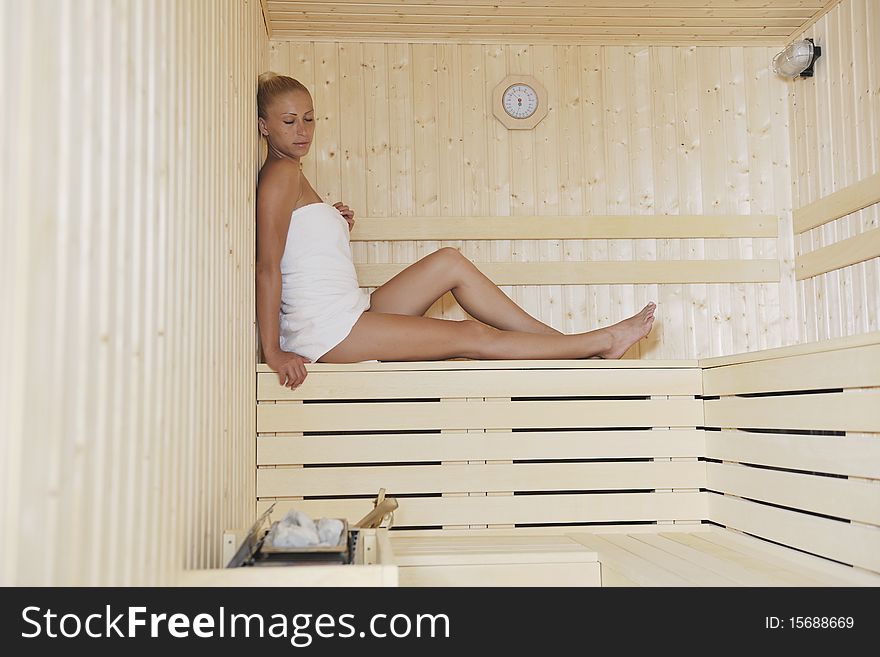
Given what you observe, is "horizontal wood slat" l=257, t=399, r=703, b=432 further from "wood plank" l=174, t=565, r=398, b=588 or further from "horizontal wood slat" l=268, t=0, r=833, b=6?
"horizontal wood slat" l=268, t=0, r=833, b=6

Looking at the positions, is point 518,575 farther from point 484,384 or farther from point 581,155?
point 581,155

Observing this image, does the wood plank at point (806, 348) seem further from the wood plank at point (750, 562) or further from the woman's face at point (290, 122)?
the woman's face at point (290, 122)

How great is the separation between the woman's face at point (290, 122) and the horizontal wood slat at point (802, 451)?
1.61 meters

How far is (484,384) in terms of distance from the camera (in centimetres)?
271

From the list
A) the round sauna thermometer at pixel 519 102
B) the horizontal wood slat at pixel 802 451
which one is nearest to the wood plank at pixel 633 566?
the horizontal wood slat at pixel 802 451

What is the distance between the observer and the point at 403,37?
→ 3.71m

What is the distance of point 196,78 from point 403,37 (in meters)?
2.00

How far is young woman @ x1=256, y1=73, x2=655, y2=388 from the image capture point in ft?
8.99

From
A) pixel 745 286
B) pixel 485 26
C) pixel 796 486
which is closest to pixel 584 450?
pixel 796 486

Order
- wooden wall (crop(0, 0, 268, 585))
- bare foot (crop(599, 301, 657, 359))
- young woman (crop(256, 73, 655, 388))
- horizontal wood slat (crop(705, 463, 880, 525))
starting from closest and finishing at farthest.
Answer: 1. wooden wall (crop(0, 0, 268, 585))
2. horizontal wood slat (crop(705, 463, 880, 525))
3. young woman (crop(256, 73, 655, 388))
4. bare foot (crop(599, 301, 657, 359))

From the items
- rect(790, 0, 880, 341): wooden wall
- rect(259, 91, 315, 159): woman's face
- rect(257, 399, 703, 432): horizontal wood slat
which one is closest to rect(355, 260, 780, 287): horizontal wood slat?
rect(790, 0, 880, 341): wooden wall

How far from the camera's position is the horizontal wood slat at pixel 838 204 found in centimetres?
324

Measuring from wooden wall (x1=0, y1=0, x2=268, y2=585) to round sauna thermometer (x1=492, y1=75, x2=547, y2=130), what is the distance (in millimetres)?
1804

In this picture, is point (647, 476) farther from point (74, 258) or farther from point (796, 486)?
point (74, 258)
